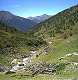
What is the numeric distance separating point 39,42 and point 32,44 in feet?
29.4

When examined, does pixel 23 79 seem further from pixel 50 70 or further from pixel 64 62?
pixel 64 62

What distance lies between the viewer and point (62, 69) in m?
56.5

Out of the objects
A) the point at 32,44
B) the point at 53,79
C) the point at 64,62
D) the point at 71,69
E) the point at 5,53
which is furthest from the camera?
the point at 32,44

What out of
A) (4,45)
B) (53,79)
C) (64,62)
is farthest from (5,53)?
(53,79)

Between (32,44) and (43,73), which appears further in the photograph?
(32,44)

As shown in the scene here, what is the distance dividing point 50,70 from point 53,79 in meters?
13.4

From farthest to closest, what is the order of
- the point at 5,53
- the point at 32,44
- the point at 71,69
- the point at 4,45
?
the point at 32,44 → the point at 4,45 → the point at 5,53 → the point at 71,69

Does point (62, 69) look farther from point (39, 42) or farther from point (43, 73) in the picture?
point (39, 42)

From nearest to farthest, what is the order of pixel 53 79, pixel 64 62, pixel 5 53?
pixel 53 79 → pixel 64 62 → pixel 5 53

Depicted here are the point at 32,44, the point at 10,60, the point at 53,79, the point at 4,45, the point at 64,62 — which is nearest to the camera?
the point at 53,79

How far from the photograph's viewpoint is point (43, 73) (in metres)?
56.8

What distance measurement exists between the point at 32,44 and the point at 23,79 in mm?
105631

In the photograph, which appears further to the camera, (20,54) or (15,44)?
(15,44)

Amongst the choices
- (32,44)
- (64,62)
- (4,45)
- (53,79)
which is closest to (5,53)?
(4,45)
